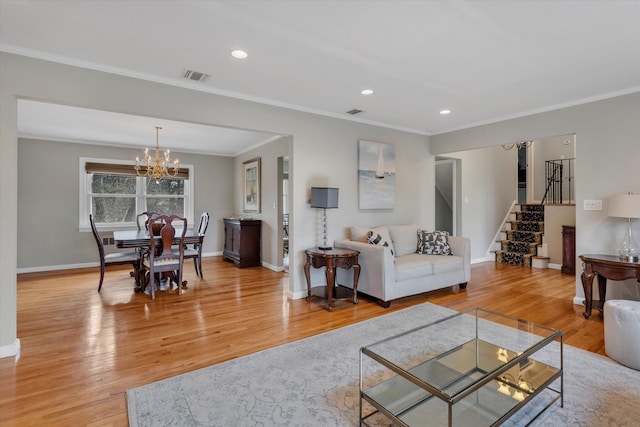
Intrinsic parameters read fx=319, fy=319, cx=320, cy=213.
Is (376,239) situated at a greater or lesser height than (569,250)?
greater

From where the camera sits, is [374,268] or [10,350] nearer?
[10,350]

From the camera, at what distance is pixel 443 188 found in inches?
304

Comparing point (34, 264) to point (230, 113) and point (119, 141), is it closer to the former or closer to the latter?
A: point (119, 141)

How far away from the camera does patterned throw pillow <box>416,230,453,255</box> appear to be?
14.9ft

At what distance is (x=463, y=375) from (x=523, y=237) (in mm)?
6002

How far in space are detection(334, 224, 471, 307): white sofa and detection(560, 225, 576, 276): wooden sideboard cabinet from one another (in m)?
2.52

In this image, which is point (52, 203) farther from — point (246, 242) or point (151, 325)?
point (151, 325)

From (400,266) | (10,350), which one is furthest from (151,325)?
(400,266)

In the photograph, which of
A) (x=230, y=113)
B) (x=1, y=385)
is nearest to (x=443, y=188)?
(x=230, y=113)

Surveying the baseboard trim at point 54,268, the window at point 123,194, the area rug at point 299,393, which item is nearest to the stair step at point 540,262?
the area rug at point 299,393

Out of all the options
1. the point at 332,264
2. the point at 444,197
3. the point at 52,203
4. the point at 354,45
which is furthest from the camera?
the point at 444,197


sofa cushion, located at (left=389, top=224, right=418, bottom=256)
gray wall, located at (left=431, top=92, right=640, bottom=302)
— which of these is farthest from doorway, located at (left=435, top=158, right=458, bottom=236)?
gray wall, located at (left=431, top=92, right=640, bottom=302)

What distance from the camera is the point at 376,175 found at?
486 centimetres

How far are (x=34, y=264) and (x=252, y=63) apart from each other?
19.6ft
